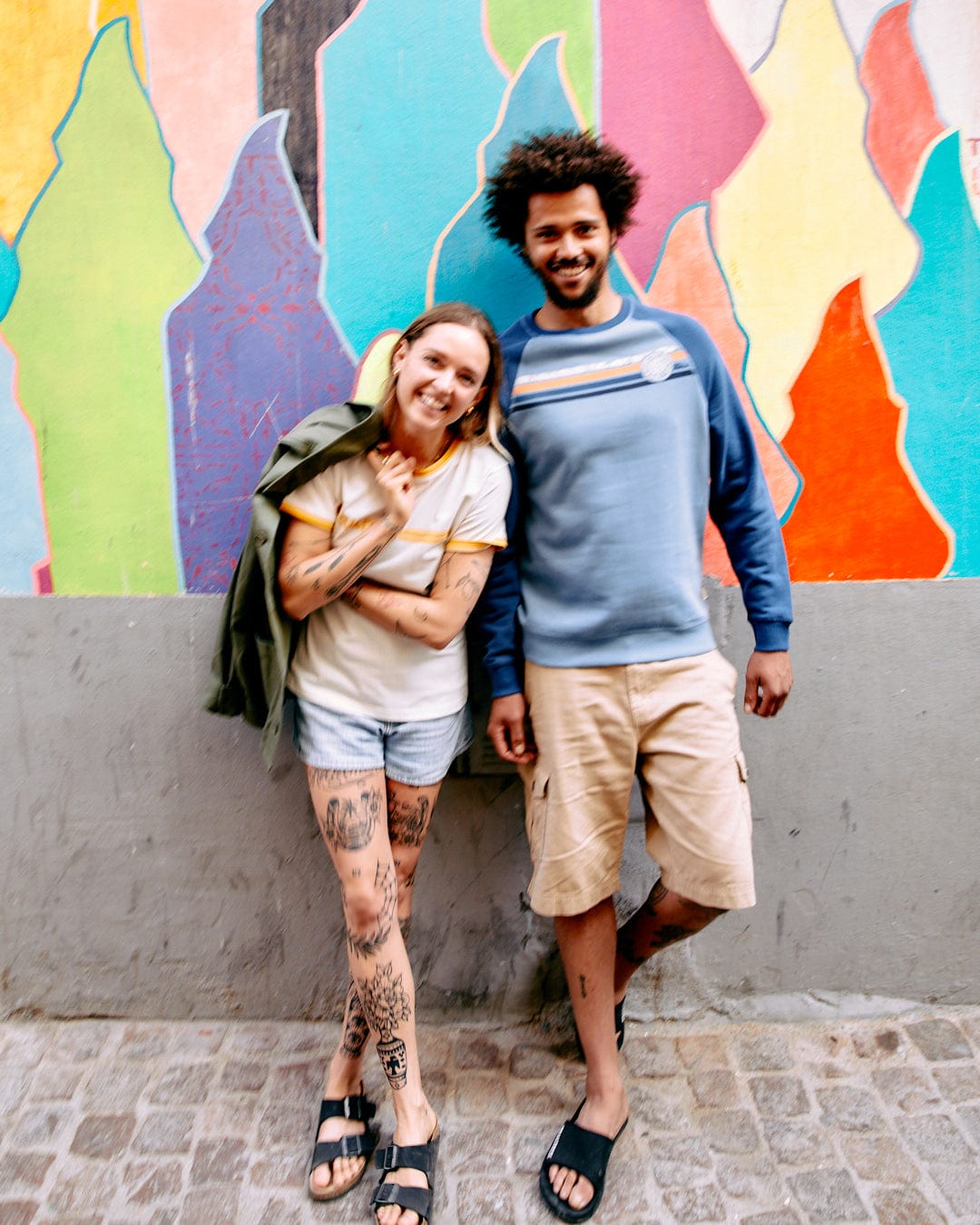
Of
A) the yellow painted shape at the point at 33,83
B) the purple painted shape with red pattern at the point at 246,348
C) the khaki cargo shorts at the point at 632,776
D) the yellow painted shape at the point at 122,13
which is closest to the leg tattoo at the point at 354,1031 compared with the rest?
the khaki cargo shorts at the point at 632,776

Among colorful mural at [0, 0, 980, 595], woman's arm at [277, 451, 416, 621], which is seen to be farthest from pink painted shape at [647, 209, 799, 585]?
woman's arm at [277, 451, 416, 621]

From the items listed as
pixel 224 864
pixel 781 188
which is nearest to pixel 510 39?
pixel 781 188

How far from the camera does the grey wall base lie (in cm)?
264

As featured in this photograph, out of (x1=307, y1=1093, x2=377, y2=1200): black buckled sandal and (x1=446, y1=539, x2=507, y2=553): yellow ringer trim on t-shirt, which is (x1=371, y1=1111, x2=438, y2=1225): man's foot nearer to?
(x1=307, y1=1093, x2=377, y2=1200): black buckled sandal

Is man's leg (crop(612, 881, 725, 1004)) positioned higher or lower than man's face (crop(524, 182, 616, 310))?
lower

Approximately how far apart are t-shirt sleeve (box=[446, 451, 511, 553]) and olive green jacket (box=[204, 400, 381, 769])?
0.92ft

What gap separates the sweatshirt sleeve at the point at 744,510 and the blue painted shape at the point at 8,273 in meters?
1.95

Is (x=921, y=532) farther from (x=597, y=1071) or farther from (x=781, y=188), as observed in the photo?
(x=597, y=1071)

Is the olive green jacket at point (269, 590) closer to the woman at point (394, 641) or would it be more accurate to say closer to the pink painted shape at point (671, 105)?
the woman at point (394, 641)

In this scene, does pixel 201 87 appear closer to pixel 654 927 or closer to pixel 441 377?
pixel 441 377

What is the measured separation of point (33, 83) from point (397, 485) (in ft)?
5.57

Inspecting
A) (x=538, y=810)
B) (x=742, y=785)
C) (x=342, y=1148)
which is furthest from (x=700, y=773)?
(x=342, y=1148)

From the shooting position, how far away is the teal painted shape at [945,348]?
8.20 ft

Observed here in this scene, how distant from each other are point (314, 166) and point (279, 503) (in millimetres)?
1090
